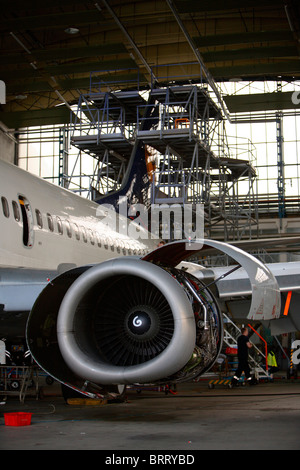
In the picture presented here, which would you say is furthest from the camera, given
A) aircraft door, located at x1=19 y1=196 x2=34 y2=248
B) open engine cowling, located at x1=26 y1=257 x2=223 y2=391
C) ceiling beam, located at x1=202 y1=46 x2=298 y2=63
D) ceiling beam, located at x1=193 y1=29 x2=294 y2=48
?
ceiling beam, located at x1=202 y1=46 x2=298 y2=63

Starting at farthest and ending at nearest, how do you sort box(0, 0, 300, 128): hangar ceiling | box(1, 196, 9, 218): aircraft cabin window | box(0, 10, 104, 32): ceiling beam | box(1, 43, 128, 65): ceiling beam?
box(1, 43, 128, 65): ceiling beam < box(0, 0, 300, 128): hangar ceiling < box(0, 10, 104, 32): ceiling beam < box(1, 196, 9, 218): aircraft cabin window

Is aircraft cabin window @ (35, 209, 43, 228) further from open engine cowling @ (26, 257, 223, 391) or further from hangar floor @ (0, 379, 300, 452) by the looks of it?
open engine cowling @ (26, 257, 223, 391)

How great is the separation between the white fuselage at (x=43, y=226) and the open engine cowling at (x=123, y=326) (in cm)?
131

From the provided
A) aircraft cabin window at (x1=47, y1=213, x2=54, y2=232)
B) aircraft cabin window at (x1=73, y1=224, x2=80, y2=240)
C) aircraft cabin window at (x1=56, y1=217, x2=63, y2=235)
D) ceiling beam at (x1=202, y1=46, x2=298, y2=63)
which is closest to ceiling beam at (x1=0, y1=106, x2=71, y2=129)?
ceiling beam at (x1=202, y1=46, x2=298, y2=63)

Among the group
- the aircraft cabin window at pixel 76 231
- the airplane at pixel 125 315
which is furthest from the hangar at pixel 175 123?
the aircraft cabin window at pixel 76 231

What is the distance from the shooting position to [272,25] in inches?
1104

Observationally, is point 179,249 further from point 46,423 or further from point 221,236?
point 221,236

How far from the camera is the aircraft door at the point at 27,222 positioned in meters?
9.23

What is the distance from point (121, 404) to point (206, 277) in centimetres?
242

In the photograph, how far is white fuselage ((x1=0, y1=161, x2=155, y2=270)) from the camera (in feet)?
28.8

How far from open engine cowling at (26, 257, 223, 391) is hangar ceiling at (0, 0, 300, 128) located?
55.5 feet

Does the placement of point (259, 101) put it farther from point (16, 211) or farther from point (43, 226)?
point (16, 211)

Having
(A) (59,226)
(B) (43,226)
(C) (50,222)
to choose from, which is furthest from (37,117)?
(B) (43,226)
